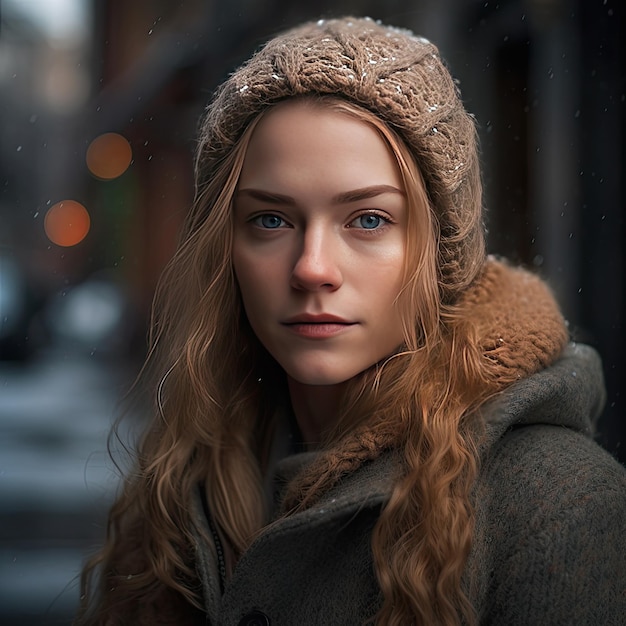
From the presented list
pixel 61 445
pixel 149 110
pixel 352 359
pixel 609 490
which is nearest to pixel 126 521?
pixel 352 359

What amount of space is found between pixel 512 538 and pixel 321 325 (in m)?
0.46

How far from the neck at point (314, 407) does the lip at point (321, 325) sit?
0.63ft

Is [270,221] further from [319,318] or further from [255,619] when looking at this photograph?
[255,619]

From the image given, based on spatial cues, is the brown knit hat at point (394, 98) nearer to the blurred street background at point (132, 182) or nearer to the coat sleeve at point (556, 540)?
the coat sleeve at point (556, 540)

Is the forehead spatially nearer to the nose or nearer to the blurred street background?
the nose

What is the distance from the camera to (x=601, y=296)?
2.25 metres

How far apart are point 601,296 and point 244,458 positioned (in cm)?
139

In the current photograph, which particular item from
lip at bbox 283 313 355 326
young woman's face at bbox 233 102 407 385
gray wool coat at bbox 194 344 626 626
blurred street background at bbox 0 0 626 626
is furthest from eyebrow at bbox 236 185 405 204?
blurred street background at bbox 0 0 626 626

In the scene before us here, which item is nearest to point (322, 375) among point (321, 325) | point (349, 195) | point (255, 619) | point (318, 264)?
point (321, 325)

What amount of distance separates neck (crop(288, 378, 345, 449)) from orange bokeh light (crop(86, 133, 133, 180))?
322 centimetres

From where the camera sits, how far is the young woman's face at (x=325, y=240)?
3.79 ft

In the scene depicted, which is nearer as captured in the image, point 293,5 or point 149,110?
point 293,5

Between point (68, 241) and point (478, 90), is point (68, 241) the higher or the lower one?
the lower one

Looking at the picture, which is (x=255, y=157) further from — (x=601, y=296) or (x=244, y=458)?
(x=601, y=296)
